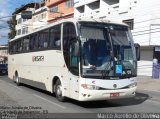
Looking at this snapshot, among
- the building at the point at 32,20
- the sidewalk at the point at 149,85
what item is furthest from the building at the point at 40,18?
the sidewalk at the point at 149,85

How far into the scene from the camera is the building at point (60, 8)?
5888 centimetres

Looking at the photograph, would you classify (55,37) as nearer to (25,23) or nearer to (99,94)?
(99,94)

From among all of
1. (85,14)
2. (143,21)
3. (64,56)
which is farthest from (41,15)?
(64,56)

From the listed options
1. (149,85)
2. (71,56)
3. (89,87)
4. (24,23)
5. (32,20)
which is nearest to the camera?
(89,87)

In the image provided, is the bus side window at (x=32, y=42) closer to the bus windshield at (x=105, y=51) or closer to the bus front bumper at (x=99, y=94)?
the bus windshield at (x=105, y=51)

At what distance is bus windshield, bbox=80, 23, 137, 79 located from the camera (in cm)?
1273

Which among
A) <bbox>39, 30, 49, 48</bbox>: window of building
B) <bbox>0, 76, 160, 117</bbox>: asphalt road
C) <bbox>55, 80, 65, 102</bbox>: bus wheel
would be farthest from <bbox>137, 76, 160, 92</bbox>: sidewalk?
<bbox>55, 80, 65, 102</bbox>: bus wheel

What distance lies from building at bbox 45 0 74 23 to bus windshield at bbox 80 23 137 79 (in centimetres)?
4119

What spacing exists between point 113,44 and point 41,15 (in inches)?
2438

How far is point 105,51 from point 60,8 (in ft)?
170

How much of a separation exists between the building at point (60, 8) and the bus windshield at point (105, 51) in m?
41.2

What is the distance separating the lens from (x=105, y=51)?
13.0 metres

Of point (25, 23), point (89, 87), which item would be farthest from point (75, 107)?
point (25, 23)

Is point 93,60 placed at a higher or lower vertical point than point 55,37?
lower
